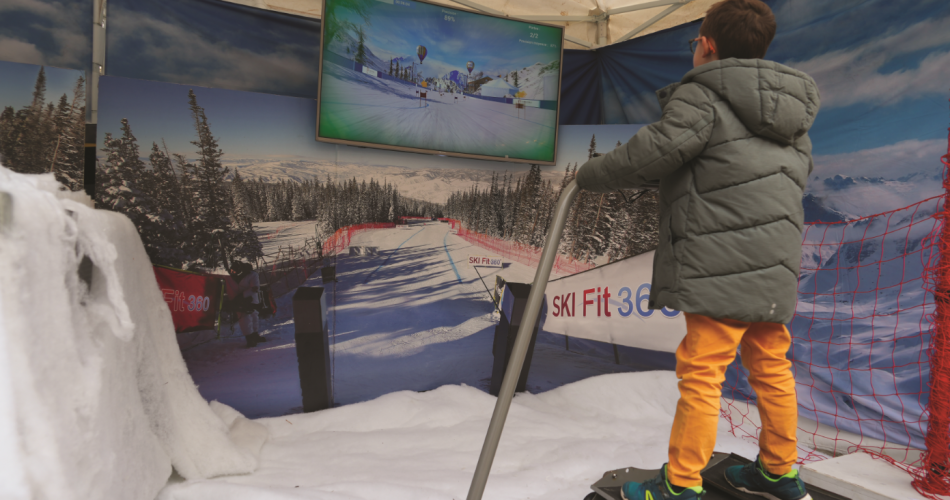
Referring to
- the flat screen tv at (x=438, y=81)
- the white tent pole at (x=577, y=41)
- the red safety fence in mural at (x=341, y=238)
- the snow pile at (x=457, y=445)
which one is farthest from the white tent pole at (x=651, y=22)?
the snow pile at (x=457, y=445)

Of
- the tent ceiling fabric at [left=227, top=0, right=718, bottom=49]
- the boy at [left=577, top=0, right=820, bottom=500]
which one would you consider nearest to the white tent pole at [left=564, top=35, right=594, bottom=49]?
the tent ceiling fabric at [left=227, top=0, right=718, bottom=49]

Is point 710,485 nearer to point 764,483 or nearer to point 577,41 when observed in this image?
point 764,483

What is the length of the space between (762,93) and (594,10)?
1785 millimetres

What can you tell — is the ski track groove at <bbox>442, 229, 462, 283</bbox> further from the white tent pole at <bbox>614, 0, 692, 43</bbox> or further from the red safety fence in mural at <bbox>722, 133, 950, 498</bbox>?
the red safety fence in mural at <bbox>722, 133, 950, 498</bbox>

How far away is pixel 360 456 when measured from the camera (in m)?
1.72

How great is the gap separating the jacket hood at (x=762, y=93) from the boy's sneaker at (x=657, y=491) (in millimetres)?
861

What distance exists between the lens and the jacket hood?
3.39 feet

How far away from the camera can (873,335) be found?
1.81 meters

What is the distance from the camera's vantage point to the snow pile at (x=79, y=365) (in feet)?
2.69

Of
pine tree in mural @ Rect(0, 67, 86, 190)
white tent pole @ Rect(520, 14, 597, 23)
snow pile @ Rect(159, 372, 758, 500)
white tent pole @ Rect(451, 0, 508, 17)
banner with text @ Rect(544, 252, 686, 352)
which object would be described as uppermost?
white tent pole @ Rect(520, 14, 597, 23)

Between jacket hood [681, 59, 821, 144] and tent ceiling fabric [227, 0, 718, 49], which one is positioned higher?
tent ceiling fabric [227, 0, 718, 49]

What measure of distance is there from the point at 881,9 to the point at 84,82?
3.11m

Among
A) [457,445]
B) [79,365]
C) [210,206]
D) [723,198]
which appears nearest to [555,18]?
[723,198]

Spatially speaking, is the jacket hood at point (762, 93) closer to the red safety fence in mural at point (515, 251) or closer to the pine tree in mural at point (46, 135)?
the red safety fence in mural at point (515, 251)
